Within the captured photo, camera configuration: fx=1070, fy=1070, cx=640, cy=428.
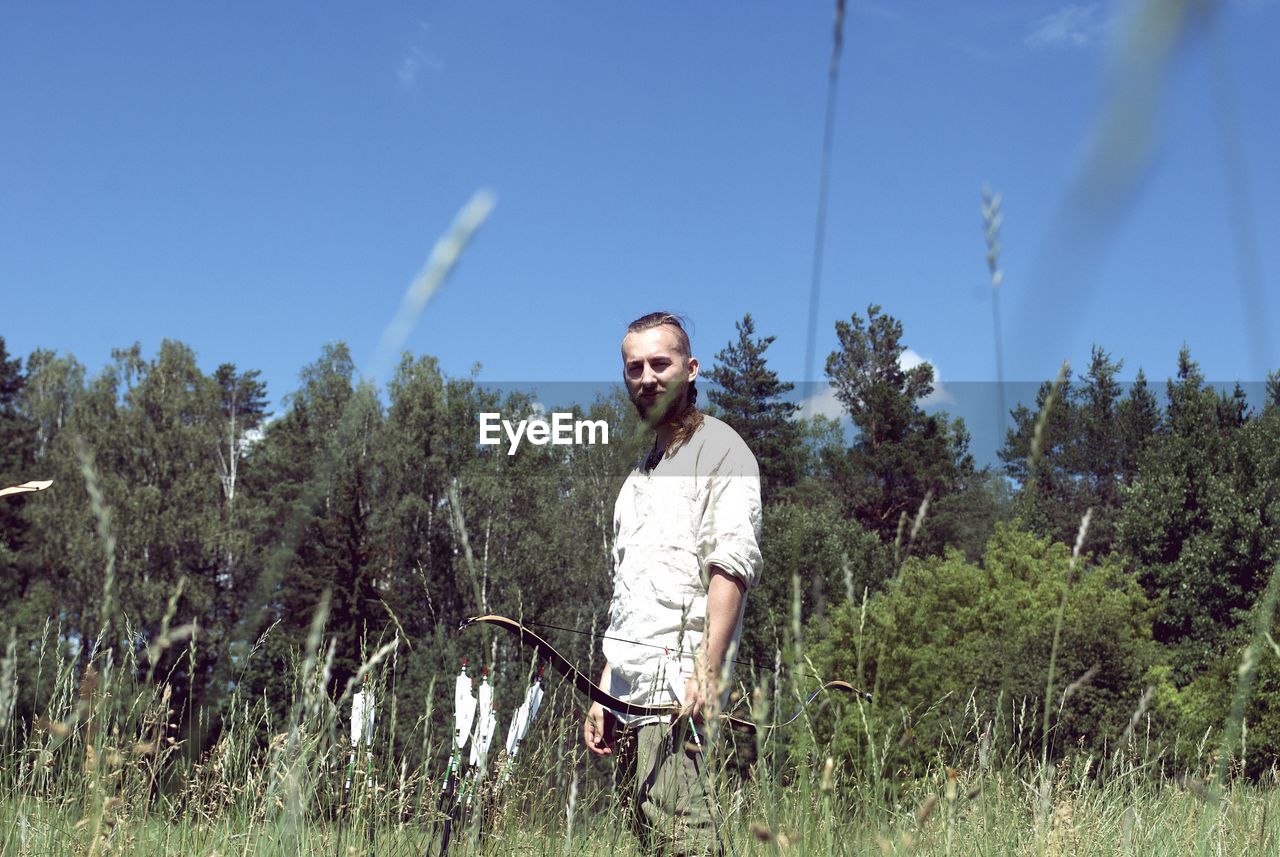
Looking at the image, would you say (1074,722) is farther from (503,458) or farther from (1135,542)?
(503,458)

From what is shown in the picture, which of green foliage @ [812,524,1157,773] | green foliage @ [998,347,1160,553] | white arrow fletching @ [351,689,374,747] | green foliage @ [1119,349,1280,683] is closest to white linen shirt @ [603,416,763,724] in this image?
white arrow fletching @ [351,689,374,747]

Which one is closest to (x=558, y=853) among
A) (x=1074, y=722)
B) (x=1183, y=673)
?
(x=1074, y=722)

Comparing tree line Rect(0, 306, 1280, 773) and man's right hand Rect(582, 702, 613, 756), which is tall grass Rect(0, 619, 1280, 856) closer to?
man's right hand Rect(582, 702, 613, 756)

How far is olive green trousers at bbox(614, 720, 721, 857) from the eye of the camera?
2.13 m

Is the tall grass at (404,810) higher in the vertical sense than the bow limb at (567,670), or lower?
lower

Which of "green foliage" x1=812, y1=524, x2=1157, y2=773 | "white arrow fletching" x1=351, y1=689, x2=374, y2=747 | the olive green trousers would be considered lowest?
"green foliage" x1=812, y1=524, x2=1157, y2=773

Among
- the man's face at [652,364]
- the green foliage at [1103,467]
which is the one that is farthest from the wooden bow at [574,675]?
the green foliage at [1103,467]

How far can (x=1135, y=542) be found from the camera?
30906 millimetres

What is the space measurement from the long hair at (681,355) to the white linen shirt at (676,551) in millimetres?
38

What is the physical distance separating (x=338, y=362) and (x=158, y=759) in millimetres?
33407

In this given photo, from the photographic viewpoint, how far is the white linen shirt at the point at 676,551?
245cm

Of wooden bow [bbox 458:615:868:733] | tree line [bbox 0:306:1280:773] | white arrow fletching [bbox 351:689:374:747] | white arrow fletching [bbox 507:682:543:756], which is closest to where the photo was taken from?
wooden bow [bbox 458:615:868:733]

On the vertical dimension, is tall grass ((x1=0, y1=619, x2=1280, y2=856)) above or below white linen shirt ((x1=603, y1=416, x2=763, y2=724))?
below

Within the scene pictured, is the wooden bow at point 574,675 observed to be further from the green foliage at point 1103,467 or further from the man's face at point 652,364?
the green foliage at point 1103,467
